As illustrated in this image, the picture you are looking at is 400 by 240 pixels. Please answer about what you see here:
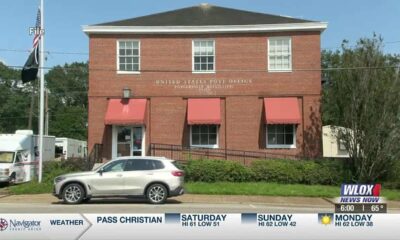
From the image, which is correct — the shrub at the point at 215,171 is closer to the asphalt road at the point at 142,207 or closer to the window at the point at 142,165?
the asphalt road at the point at 142,207

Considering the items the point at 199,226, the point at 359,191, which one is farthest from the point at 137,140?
the point at 199,226

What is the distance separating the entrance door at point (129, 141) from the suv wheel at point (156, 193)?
981 centimetres

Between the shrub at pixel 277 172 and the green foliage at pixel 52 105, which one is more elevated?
the green foliage at pixel 52 105

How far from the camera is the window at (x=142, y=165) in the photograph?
745 inches

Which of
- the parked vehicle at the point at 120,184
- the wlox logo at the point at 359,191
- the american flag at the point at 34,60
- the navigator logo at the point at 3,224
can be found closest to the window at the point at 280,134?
the parked vehicle at the point at 120,184

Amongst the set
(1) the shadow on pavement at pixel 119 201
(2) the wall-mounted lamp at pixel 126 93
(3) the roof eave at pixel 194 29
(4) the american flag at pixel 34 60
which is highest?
(3) the roof eave at pixel 194 29

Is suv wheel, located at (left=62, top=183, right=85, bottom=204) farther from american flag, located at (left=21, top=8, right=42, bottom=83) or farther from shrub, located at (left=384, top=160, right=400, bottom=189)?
shrub, located at (left=384, top=160, right=400, bottom=189)

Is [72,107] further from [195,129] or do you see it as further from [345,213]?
[345,213]

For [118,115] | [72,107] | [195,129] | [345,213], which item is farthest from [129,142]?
[72,107]

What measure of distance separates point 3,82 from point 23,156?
7414 cm

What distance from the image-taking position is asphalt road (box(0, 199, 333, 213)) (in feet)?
54.2

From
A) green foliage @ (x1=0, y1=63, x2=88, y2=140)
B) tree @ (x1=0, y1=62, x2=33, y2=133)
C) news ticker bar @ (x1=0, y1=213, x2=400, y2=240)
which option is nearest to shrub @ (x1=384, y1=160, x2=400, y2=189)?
news ticker bar @ (x1=0, y1=213, x2=400, y2=240)

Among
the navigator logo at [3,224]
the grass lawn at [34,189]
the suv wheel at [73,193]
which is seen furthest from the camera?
the grass lawn at [34,189]

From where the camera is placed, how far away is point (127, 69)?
28.7m
